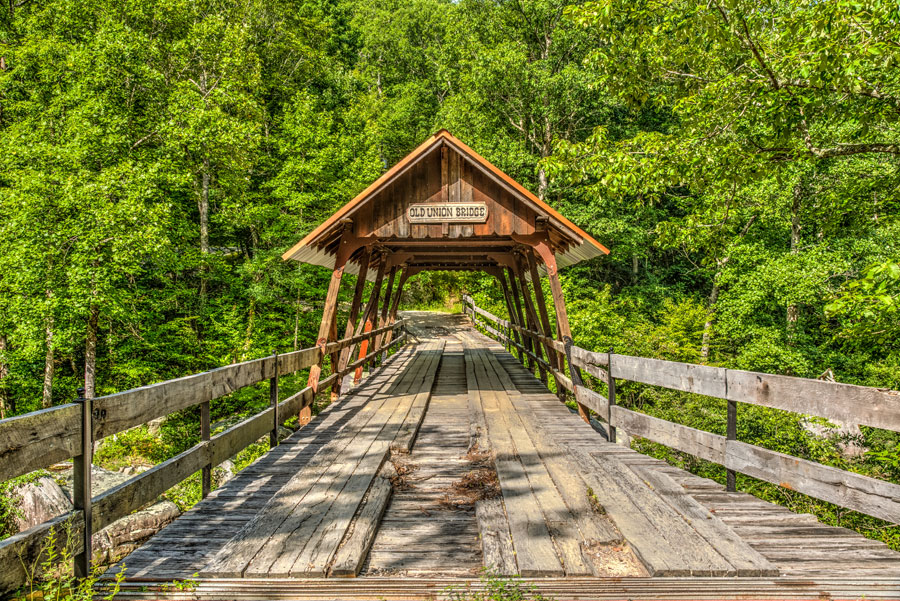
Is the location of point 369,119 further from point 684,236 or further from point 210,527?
point 210,527

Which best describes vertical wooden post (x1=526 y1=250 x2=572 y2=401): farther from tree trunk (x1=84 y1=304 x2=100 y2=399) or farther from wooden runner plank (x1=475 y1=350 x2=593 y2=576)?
tree trunk (x1=84 y1=304 x2=100 y2=399)

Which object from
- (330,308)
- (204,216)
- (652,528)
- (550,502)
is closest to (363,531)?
(550,502)

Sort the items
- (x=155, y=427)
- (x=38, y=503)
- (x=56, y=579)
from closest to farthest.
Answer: (x=56, y=579), (x=38, y=503), (x=155, y=427)

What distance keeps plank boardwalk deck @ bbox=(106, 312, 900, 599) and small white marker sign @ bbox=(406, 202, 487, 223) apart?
365cm

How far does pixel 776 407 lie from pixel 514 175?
20.1 m

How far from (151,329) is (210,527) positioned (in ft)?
54.3

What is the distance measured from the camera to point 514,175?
22.2m

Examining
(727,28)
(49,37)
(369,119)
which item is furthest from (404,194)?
(369,119)

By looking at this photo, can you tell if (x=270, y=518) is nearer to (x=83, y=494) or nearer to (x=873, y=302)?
(x=83, y=494)

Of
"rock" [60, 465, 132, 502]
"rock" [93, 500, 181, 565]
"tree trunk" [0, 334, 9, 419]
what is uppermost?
"tree trunk" [0, 334, 9, 419]

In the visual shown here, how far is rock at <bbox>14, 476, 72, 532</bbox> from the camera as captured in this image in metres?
8.17

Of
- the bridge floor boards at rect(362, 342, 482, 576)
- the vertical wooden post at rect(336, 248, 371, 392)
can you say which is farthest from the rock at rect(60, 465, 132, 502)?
the bridge floor boards at rect(362, 342, 482, 576)

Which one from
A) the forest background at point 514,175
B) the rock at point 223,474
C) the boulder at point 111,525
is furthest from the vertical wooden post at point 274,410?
the rock at point 223,474

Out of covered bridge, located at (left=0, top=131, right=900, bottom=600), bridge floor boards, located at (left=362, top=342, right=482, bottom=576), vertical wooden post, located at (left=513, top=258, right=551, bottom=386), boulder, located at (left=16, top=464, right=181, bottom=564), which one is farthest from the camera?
vertical wooden post, located at (left=513, top=258, right=551, bottom=386)
